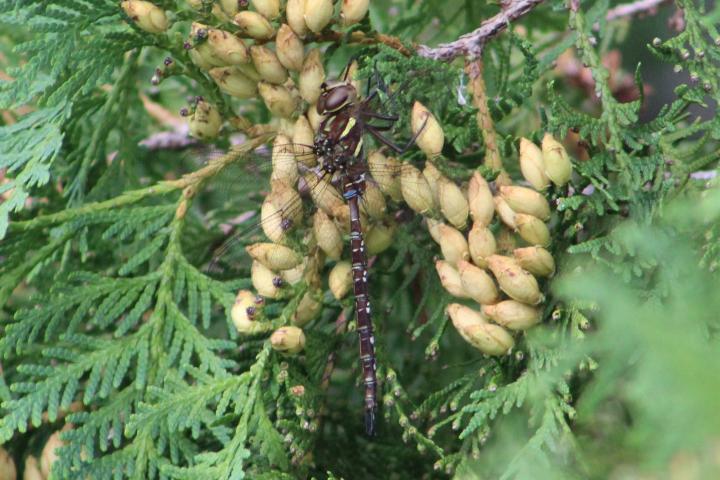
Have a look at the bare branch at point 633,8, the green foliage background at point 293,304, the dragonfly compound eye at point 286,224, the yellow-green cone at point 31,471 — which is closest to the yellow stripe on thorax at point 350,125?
the green foliage background at point 293,304

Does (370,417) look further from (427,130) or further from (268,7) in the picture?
(268,7)

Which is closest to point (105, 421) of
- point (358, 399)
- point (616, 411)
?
point (358, 399)

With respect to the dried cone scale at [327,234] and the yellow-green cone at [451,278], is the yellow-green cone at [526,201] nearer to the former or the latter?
the yellow-green cone at [451,278]

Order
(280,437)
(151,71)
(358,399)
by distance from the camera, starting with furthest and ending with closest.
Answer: (151,71)
(358,399)
(280,437)

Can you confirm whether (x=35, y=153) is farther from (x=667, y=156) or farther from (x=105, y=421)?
(x=667, y=156)

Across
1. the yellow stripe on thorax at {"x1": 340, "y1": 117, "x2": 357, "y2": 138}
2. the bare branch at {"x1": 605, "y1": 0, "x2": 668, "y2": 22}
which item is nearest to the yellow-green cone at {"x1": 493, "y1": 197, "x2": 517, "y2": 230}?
the yellow stripe on thorax at {"x1": 340, "y1": 117, "x2": 357, "y2": 138}

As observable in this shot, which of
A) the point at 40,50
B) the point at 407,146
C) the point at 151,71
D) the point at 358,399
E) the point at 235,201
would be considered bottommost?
the point at 358,399
